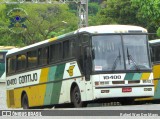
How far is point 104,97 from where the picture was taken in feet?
77.3

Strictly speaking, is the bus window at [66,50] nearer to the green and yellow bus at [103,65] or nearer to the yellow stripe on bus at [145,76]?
the green and yellow bus at [103,65]

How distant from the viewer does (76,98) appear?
968 inches

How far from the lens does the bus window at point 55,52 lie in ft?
85.3

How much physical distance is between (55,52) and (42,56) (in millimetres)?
1355

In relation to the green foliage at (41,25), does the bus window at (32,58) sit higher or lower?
lower

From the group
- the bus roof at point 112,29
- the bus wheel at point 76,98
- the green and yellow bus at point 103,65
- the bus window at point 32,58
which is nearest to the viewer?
the green and yellow bus at point 103,65

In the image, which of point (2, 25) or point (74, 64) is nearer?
point (74, 64)

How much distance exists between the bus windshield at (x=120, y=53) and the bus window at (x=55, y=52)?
2.43 metres

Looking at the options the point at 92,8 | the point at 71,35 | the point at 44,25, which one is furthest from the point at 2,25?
the point at 71,35

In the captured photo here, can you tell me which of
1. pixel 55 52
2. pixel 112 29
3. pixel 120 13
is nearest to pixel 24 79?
pixel 55 52

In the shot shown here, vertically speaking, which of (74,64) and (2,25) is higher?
(2,25)

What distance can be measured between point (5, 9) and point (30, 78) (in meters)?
78.5

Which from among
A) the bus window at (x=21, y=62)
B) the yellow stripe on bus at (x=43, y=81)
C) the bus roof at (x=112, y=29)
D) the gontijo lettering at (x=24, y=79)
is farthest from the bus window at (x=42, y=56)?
the bus roof at (x=112, y=29)

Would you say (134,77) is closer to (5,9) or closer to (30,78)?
(30,78)
